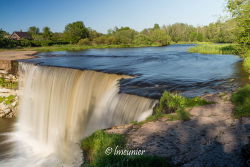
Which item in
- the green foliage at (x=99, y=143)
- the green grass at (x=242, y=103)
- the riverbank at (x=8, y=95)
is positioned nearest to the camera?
the green foliage at (x=99, y=143)

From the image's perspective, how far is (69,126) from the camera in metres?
10.2

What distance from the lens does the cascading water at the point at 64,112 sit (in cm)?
797

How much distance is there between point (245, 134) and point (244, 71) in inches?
411

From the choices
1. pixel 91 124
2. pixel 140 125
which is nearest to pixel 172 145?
pixel 140 125

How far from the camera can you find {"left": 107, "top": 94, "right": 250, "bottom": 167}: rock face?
3639mm

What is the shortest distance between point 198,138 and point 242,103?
115 inches

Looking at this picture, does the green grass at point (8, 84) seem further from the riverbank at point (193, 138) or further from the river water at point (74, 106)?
the riverbank at point (193, 138)

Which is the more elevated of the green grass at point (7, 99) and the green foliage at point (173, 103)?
the green foliage at point (173, 103)

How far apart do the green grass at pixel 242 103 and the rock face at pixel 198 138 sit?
226 millimetres

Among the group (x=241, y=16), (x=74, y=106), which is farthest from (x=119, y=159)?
(x=241, y=16)

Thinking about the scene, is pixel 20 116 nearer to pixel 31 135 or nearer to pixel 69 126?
pixel 31 135

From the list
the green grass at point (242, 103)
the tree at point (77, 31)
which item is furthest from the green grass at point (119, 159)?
the tree at point (77, 31)

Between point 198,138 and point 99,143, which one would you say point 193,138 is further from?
point 99,143

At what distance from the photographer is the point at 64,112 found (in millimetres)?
10984
